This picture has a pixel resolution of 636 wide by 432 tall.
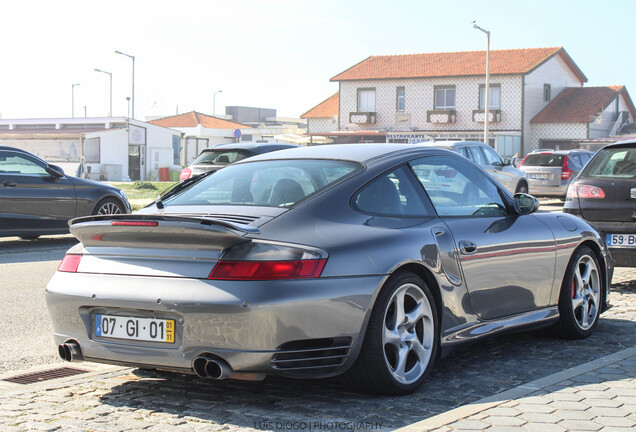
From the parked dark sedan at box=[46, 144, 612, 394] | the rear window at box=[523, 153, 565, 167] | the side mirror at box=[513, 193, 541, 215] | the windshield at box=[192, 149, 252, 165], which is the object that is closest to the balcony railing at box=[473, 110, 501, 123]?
the rear window at box=[523, 153, 565, 167]

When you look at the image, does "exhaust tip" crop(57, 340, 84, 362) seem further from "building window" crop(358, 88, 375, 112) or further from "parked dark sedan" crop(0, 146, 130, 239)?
"building window" crop(358, 88, 375, 112)

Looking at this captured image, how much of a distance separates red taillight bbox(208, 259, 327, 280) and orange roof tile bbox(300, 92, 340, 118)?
61549 millimetres

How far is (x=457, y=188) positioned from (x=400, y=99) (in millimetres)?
54886

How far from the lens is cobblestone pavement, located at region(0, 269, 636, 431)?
4434 mm

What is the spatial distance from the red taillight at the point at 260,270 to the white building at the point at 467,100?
164 feet

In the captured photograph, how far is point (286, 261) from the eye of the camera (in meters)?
4.40

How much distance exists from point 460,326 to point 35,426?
2500 mm

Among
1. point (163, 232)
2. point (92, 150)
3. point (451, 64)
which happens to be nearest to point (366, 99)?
point (451, 64)

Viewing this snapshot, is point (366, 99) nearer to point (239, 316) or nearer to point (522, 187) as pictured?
point (522, 187)

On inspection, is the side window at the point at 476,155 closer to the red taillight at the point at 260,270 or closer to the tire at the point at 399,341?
the tire at the point at 399,341

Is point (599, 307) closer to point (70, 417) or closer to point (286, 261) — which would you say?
A: point (286, 261)

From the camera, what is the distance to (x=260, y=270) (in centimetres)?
437

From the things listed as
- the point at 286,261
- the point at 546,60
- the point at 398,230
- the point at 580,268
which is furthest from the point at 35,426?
the point at 546,60

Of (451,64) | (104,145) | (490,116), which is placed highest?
(451,64)
